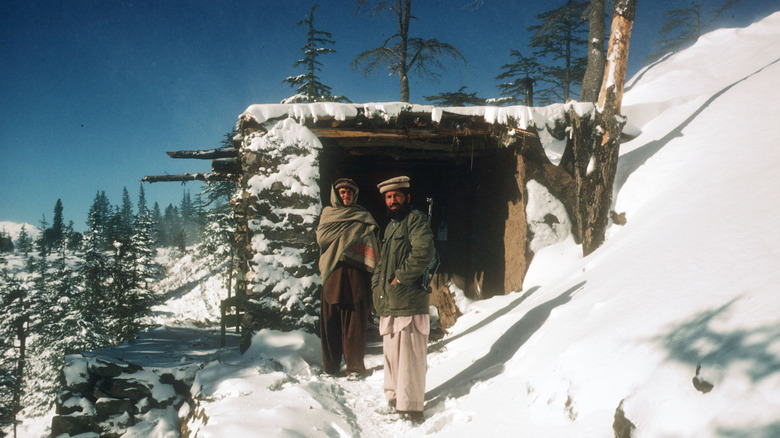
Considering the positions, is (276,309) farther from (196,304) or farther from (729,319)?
(196,304)

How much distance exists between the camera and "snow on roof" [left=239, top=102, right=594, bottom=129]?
5043 millimetres

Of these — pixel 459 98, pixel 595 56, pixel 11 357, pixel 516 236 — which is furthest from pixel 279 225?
pixel 11 357

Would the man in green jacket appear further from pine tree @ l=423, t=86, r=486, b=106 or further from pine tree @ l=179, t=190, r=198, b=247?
pine tree @ l=179, t=190, r=198, b=247

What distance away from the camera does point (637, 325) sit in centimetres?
215

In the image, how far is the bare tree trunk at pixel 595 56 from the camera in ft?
24.2

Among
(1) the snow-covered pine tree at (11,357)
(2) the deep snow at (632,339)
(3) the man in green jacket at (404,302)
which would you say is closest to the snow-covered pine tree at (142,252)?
(1) the snow-covered pine tree at (11,357)

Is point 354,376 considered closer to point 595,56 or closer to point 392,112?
point 392,112

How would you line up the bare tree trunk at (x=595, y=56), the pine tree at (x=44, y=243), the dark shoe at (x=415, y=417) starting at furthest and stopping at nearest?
the pine tree at (x=44, y=243), the bare tree trunk at (x=595, y=56), the dark shoe at (x=415, y=417)

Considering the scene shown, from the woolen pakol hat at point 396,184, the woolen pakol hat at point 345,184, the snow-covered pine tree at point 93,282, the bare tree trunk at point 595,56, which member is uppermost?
the bare tree trunk at point 595,56

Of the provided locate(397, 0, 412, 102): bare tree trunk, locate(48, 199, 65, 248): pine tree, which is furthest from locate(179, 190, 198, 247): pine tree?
locate(397, 0, 412, 102): bare tree trunk

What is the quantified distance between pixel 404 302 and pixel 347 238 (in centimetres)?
145

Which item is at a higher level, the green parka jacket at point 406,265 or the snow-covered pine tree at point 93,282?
the green parka jacket at point 406,265

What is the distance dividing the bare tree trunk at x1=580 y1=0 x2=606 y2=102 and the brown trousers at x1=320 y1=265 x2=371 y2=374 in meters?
6.11

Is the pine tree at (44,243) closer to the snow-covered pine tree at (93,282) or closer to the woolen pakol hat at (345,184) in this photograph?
the snow-covered pine tree at (93,282)
